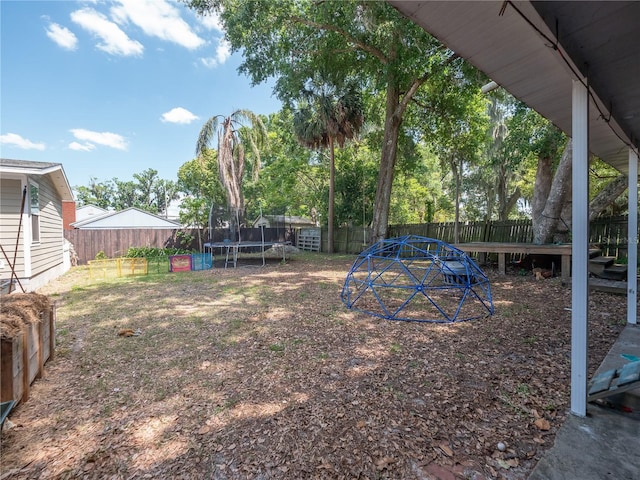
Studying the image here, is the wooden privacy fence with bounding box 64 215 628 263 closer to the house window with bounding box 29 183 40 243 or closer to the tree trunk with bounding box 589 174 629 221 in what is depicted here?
the tree trunk with bounding box 589 174 629 221

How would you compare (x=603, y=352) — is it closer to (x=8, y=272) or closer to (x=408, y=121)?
(x=8, y=272)

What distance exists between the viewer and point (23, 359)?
2.32 metres

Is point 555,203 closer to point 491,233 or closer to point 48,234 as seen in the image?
point 491,233

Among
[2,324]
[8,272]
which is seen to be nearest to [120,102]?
[8,272]

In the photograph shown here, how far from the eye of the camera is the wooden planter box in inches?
82.9

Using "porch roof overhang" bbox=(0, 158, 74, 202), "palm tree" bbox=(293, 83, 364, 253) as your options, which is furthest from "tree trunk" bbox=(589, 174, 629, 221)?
"porch roof overhang" bbox=(0, 158, 74, 202)

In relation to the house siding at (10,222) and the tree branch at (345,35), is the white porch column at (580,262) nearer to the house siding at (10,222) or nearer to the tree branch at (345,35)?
the tree branch at (345,35)

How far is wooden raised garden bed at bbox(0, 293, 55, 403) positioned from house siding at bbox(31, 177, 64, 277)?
5083 millimetres

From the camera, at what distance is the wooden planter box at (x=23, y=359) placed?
211 centimetres

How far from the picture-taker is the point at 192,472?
166 cm

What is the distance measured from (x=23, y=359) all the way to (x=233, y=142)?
12250mm

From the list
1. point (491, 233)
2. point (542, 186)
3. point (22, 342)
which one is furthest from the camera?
point (491, 233)

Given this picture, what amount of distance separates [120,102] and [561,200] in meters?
29.1

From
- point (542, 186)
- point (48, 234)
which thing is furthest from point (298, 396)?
point (542, 186)
